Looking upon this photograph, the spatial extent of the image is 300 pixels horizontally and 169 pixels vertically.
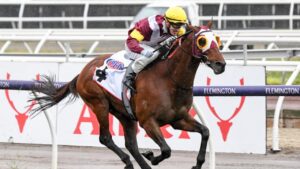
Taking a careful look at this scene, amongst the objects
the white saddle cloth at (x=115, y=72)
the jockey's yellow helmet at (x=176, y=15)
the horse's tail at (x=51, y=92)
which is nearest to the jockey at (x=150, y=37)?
the jockey's yellow helmet at (x=176, y=15)

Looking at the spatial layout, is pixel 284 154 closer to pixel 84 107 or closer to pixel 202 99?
pixel 202 99

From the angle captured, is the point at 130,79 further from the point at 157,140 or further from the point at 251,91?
the point at 251,91

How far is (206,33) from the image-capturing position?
7.82 meters

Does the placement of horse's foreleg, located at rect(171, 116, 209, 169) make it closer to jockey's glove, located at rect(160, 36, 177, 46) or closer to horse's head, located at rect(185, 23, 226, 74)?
horse's head, located at rect(185, 23, 226, 74)

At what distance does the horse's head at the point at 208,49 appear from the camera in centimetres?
760

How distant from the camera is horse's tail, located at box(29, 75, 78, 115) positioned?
9.23 metres

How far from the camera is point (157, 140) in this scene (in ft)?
26.3

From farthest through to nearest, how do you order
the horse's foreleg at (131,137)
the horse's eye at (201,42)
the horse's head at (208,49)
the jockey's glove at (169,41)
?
the horse's foreleg at (131,137) < the jockey's glove at (169,41) < the horse's eye at (201,42) < the horse's head at (208,49)

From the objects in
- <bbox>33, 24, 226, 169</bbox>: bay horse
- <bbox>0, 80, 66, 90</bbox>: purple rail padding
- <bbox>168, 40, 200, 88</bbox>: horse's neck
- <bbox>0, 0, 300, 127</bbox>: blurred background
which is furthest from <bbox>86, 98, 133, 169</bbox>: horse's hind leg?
<bbox>0, 0, 300, 127</bbox>: blurred background

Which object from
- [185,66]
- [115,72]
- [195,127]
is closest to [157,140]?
[195,127]

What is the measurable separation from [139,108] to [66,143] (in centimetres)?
323

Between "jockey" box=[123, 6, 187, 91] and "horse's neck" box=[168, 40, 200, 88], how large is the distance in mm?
252

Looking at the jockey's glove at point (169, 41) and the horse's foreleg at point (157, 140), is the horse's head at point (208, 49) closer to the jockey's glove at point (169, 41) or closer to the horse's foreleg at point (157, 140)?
the jockey's glove at point (169, 41)

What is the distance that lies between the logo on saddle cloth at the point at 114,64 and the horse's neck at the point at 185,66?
0.72 metres
